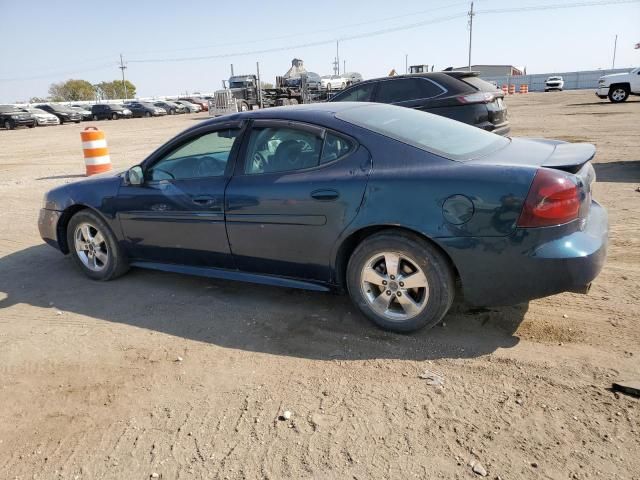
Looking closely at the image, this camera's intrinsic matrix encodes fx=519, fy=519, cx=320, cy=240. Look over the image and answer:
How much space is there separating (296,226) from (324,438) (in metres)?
1.57

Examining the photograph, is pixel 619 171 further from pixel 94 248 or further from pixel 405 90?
pixel 94 248

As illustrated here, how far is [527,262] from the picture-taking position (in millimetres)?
3045

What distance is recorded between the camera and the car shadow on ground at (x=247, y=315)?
3420mm

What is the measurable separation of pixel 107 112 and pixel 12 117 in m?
11.1

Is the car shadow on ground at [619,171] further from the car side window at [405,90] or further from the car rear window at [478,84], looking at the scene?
the car side window at [405,90]

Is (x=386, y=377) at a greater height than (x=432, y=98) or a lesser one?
lesser

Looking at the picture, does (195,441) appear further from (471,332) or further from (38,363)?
(471,332)

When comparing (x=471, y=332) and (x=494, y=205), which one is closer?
(x=494, y=205)

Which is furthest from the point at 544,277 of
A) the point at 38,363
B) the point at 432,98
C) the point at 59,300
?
the point at 432,98

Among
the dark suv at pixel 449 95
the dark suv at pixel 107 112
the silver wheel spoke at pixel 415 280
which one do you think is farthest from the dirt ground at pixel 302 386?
the dark suv at pixel 107 112

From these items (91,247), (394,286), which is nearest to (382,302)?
(394,286)

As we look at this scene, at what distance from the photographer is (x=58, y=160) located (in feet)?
49.1

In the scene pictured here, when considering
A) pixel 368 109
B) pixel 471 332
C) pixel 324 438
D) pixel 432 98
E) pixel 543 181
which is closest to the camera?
pixel 324 438

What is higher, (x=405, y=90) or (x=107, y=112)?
(x=405, y=90)
